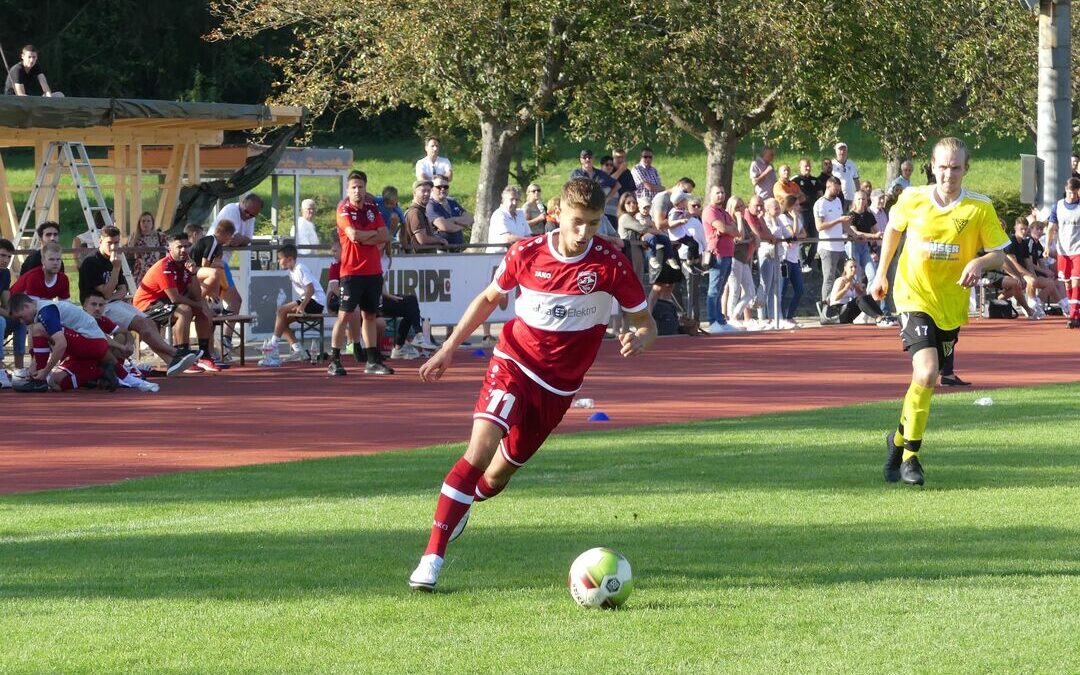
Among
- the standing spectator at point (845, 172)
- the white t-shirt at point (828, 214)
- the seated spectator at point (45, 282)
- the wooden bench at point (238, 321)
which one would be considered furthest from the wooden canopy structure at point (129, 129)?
the standing spectator at point (845, 172)

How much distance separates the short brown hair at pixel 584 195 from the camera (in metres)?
7.26

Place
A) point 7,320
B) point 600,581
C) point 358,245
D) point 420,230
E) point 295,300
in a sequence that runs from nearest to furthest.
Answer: point 600,581, point 7,320, point 358,245, point 295,300, point 420,230

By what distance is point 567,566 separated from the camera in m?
7.65

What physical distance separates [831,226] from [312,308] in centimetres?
935

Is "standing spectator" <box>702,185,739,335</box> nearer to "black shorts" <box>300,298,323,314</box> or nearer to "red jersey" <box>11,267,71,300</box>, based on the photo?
"black shorts" <box>300,298,323,314</box>

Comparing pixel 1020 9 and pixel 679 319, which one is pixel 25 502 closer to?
pixel 679 319

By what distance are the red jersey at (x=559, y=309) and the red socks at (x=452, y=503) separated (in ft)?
1.71

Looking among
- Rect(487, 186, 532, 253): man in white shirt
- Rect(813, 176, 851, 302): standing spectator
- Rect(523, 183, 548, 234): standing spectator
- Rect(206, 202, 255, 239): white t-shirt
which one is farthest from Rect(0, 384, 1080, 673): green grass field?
Rect(813, 176, 851, 302): standing spectator

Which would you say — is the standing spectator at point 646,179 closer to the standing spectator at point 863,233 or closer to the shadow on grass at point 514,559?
the standing spectator at point 863,233

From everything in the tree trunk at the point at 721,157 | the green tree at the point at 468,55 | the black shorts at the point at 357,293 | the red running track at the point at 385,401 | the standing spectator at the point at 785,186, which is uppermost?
the green tree at the point at 468,55

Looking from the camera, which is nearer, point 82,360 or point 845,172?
point 82,360

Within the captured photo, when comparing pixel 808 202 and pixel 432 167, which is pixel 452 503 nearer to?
pixel 432 167

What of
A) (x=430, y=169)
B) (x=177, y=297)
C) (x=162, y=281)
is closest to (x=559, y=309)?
(x=177, y=297)

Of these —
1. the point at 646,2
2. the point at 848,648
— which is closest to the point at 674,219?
the point at 646,2
